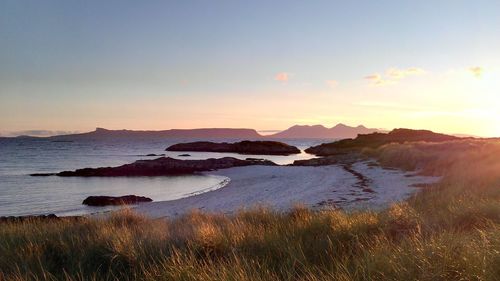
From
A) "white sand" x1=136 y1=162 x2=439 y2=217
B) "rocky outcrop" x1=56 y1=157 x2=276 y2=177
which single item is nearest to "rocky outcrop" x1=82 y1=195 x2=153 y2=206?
"white sand" x1=136 y1=162 x2=439 y2=217

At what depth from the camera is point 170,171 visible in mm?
46812

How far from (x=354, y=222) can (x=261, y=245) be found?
1909 millimetres

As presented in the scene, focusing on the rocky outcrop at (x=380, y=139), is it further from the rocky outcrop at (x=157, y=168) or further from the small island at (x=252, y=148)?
the rocky outcrop at (x=157, y=168)

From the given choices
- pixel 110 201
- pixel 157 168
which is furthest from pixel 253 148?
pixel 110 201

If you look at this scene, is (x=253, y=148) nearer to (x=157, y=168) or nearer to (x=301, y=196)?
(x=157, y=168)

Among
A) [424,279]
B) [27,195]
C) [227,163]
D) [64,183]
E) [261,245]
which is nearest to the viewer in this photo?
[424,279]

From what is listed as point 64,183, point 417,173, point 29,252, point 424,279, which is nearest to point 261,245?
point 424,279

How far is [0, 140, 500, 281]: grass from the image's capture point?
4438mm

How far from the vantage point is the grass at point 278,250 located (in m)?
4.44

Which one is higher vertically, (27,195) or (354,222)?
(354,222)

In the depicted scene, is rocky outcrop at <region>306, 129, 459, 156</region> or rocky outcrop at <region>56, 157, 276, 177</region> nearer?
rocky outcrop at <region>56, 157, 276, 177</region>

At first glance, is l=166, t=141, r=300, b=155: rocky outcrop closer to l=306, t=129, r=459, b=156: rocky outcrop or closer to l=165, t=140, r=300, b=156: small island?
l=165, t=140, r=300, b=156: small island

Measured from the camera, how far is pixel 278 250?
626 cm

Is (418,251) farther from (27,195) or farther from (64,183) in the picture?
(64,183)
